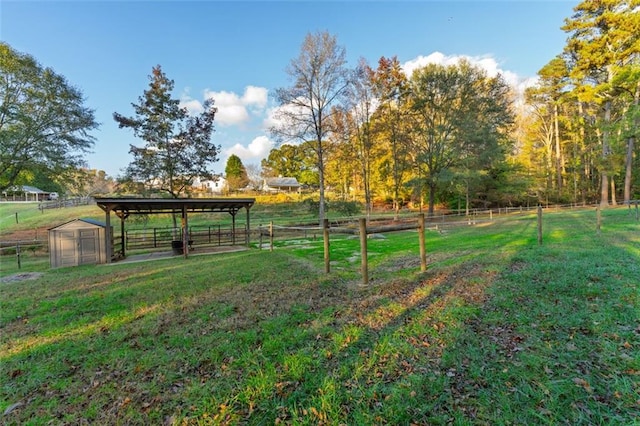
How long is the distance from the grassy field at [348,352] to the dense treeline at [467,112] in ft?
46.6

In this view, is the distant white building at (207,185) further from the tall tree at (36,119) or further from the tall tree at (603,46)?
the tall tree at (603,46)

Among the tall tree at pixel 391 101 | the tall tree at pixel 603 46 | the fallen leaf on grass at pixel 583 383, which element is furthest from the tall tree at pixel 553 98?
the fallen leaf on grass at pixel 583 383

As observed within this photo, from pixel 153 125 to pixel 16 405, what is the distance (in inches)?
694

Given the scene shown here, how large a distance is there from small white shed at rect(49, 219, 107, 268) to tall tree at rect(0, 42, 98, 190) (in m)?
7.15

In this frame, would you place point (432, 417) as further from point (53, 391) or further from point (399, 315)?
point (53, 391)

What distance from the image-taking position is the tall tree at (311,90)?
16.8 metres

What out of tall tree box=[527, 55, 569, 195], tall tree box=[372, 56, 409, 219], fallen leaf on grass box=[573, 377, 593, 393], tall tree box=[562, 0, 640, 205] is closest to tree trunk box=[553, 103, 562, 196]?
tall tree box=[527, 55, 569, 195]

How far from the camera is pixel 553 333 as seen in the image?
279cm

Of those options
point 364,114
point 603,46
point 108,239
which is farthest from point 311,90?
point 603,46

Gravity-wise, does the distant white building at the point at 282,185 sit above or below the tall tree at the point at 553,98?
below

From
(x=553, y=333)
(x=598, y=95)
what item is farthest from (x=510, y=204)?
(x=553, y=333)

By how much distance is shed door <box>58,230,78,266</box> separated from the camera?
10141mm

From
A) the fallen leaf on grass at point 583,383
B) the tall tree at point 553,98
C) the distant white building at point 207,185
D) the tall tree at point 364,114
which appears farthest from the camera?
the tall tree at point 553,98

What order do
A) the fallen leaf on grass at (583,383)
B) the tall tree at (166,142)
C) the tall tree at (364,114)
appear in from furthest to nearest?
the tall tree at (364,114) → the tall tree at (166,142) → the fallen leaf on grass at (583,383)
